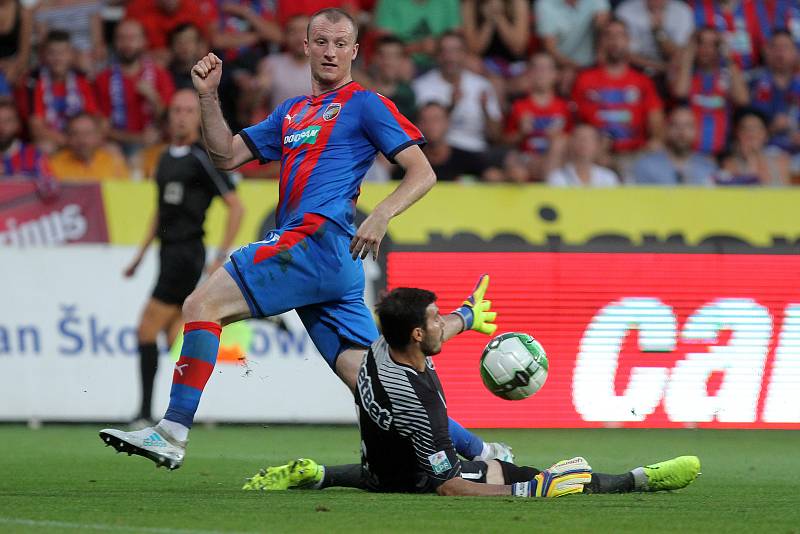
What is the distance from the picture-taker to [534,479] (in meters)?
6.69

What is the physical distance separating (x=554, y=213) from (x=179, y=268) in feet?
11.6

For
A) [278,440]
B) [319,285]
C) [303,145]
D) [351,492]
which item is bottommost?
[278,440]

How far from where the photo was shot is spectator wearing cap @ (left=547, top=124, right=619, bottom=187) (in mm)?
14008

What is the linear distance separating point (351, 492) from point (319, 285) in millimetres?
1076

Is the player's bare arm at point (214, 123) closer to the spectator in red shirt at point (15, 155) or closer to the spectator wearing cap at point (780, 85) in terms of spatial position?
the spectator in red shirt at point (15, 155)

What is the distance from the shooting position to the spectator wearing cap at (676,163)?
14445mm

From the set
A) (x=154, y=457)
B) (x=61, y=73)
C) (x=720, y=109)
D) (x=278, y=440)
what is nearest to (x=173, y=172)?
(x=278, y=440)

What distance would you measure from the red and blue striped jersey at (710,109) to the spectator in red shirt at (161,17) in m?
5.33

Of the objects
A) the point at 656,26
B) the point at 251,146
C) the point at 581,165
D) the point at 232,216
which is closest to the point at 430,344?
the point at 251,146

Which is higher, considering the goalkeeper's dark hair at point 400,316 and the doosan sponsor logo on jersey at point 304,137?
the doosan sponsor logo on jersey at point 304,137

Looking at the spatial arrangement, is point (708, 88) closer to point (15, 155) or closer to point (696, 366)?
point (696, 366)

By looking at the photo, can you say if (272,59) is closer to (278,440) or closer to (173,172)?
(173,172)

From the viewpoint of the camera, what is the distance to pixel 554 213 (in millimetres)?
12977

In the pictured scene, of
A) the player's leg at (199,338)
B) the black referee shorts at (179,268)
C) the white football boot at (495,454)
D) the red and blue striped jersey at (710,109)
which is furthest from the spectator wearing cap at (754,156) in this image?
the player's leg at (199,338)
